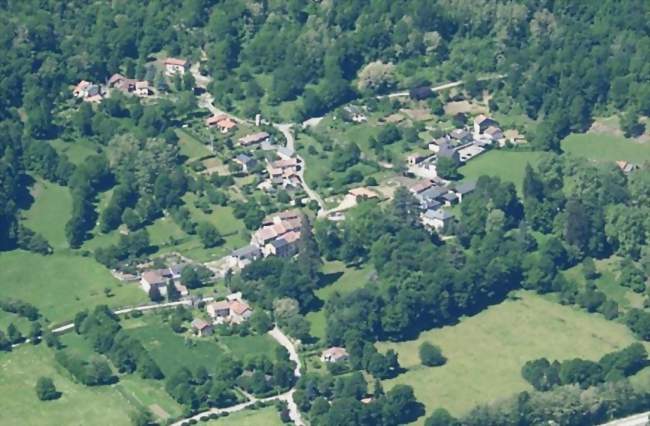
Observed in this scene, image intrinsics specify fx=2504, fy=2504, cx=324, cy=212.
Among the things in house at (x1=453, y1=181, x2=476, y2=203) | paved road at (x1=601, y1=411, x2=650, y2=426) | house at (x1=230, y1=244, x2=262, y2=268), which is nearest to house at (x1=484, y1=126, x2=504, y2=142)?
house at (x1=453, y1=181, x2=476, y2=203)

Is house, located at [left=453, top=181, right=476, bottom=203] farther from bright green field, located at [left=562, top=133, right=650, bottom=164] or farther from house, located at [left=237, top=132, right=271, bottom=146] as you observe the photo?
house, located at [left=237, top=132, right=271, bottom=146]

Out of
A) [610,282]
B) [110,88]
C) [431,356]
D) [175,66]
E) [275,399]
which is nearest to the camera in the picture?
[275,399]

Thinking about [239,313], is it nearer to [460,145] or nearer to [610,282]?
[610,282]

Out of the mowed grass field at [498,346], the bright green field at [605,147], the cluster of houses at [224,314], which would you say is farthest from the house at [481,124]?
the cluster of houses at [224,314]

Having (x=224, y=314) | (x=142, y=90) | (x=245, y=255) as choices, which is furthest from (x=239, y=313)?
(x=142, y=90)

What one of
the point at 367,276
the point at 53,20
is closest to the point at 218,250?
the point at 367,276

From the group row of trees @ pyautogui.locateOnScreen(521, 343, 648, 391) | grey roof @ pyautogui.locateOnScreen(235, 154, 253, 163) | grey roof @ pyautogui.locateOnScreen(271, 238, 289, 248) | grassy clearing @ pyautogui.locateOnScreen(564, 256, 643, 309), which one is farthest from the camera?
grey roof @ pyautogui.locateOnScreen(235, 154, 253, 163)

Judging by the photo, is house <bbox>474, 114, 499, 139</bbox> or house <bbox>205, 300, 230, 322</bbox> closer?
house <bbox>205, 300, 230, 322</bbox>

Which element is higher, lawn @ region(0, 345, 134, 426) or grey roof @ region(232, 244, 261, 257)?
grey roof @ region(232, 244, 261, 257)
